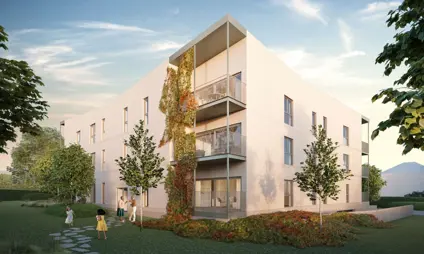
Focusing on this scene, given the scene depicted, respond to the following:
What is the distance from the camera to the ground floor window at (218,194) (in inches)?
623

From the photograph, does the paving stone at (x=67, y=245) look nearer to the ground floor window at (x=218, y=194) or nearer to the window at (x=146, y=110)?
the ground floor window at (x=218, y=194)

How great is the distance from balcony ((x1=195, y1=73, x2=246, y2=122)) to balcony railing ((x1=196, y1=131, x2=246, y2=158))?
1.28m

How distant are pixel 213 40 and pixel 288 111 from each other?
718 centimetres

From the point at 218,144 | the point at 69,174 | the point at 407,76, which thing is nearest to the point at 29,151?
the point at 69,174

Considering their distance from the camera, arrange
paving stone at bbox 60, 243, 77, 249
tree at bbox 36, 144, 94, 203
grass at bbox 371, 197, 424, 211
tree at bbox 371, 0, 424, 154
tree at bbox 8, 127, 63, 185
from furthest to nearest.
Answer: tree at bbox 8, 127, 63, 185 < grass at bbox 371, 197, 424, 211 < tree at bbox 36, 144, 94, 203 < paving stone at bbox 60, 243, 77, 249 < tree at bbox 371, 0, 424, 154

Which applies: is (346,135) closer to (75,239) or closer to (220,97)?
(220,97)

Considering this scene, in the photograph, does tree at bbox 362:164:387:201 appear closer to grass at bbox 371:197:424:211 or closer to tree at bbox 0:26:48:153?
grass at bbox 371:197:424:211

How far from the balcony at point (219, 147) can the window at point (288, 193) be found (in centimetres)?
522

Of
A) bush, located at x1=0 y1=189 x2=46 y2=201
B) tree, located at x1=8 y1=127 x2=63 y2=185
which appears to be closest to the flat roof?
bush, located at x1=0 y1=189 x2=46 y2=201

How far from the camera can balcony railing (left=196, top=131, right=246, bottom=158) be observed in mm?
16234

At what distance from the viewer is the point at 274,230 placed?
1214cm

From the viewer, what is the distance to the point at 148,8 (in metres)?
13.1

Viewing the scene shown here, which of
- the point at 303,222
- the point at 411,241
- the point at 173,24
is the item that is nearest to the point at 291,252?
the point at 303,222

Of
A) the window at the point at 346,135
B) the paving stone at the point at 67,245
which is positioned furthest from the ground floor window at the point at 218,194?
the window at the point at 346,135
